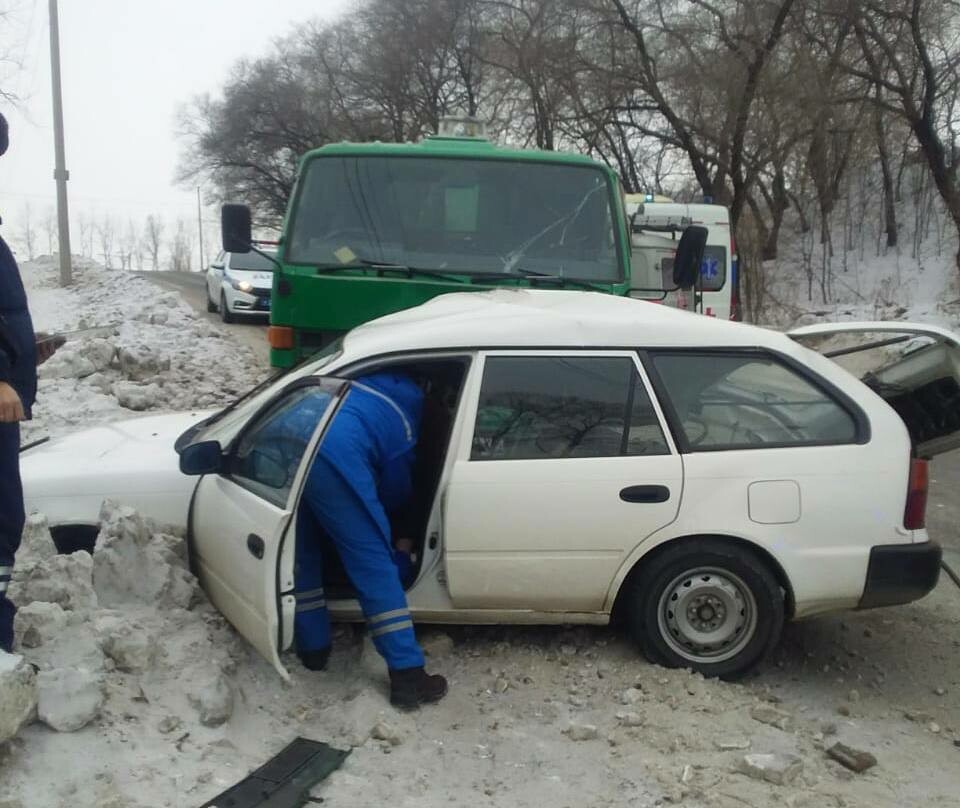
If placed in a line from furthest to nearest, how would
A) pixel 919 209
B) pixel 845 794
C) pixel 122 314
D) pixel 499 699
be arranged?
pixel 919 209
pixel 122 314
pixel 499 699
pixel 845 794

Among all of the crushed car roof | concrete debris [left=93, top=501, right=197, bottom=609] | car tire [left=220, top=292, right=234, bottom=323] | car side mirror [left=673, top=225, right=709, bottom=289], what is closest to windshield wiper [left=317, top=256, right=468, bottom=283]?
car side mirror [left=673, top=225, right=709, bottom=289]

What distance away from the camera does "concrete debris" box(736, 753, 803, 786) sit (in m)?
3.46

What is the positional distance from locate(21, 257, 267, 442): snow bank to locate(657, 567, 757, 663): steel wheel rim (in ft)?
19.3

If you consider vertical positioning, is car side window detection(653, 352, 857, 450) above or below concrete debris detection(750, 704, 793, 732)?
above

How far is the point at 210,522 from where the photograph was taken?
425 cm

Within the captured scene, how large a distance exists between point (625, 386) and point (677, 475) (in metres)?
0.44

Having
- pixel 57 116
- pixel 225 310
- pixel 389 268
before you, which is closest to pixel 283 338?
pixel 389 268

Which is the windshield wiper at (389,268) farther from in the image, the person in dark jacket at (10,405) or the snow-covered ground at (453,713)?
the person in dark jacket at (10,405)

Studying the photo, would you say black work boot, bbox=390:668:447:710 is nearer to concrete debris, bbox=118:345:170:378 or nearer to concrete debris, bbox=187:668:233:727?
concrete debris, bbox=187:668:233:727

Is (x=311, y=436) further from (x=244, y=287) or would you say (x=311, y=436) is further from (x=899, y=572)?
(x=244, y=287)

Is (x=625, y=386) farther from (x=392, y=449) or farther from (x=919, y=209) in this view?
(x=919, y=209)

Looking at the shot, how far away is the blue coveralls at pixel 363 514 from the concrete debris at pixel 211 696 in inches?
18.2

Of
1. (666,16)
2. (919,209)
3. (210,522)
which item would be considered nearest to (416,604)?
(210,522)

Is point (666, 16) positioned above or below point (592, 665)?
above
